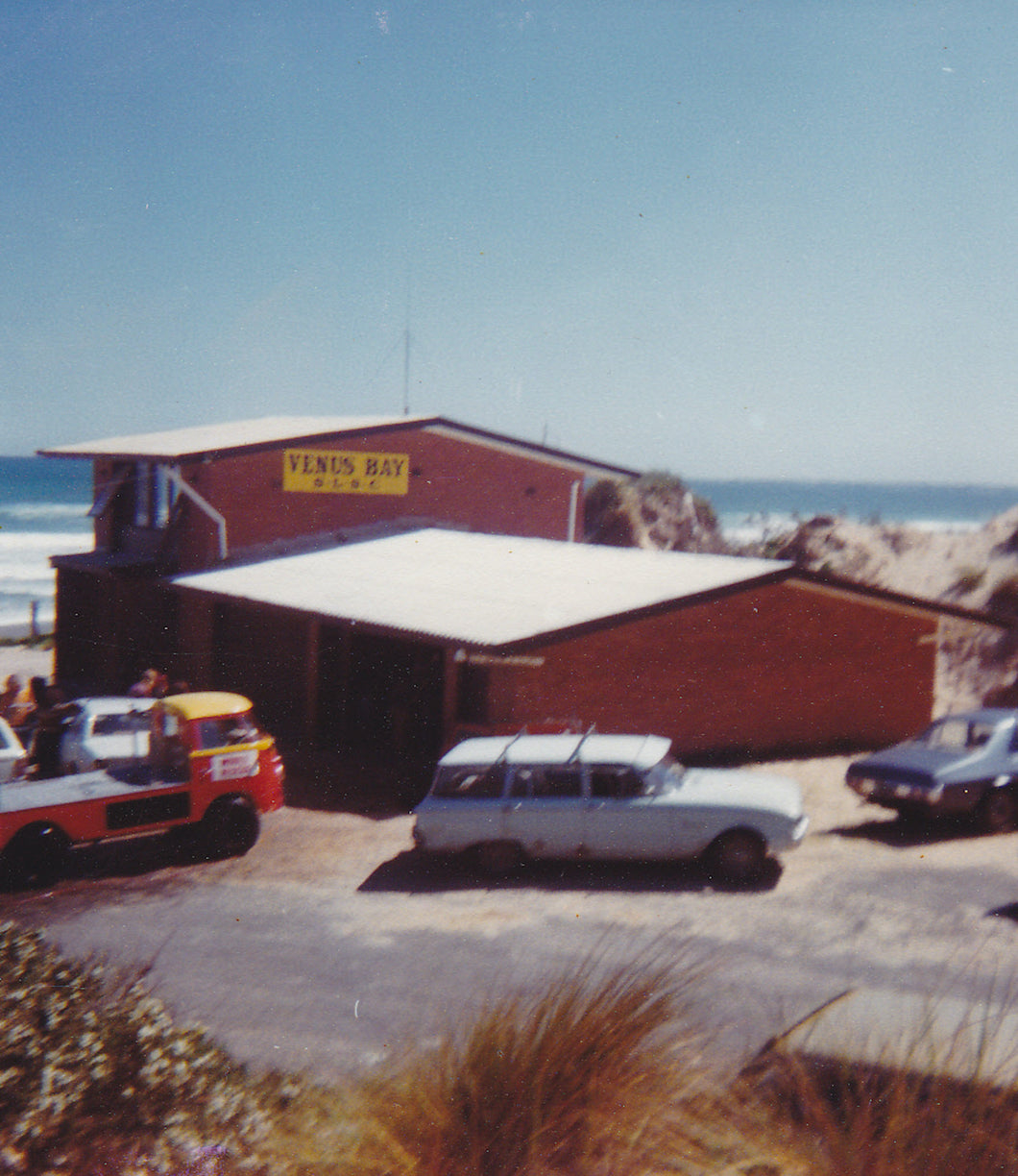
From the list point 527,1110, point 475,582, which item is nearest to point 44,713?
point 475,582

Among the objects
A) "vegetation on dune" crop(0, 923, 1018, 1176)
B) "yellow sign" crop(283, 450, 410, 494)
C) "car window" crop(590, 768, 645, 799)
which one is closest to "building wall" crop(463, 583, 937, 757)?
"car window" crop(590, 768, 645, 799)

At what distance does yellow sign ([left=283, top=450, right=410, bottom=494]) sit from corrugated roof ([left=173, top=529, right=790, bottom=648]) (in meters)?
→ 1.29

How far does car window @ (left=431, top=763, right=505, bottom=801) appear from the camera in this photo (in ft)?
36.0

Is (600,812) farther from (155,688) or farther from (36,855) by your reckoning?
(155,688)

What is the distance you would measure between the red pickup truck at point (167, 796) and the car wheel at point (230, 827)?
1 centimetres

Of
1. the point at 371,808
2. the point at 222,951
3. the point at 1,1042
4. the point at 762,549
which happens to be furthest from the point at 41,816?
the point at 762,549

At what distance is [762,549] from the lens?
38250mm

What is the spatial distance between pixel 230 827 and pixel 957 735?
912 centimetres

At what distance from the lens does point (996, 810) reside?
12.6m

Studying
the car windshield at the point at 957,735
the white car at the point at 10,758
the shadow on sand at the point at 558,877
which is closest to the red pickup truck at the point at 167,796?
the white car at the point at 10,758

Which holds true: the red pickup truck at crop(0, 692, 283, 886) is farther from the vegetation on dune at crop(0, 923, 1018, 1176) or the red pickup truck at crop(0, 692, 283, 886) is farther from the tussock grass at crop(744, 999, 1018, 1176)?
the tussock grass at crop(744, 999, 1018, 1176)

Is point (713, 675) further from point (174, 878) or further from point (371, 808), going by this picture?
point (174, 878)

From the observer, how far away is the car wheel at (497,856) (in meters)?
10.9

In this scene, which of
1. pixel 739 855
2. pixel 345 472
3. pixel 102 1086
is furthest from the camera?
pixel 345 472
